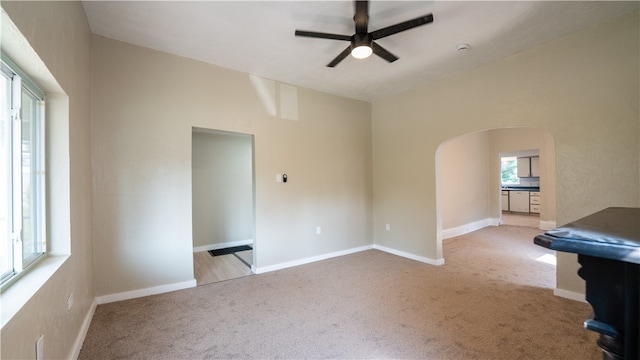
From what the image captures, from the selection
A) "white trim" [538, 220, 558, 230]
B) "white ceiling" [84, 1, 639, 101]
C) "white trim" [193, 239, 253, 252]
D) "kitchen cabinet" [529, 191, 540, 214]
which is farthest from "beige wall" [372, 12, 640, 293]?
"kitchen cabinet" [529, 191, 540, 214]

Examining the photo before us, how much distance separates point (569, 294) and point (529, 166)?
8.49m

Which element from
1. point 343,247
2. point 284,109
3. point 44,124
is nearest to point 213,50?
point 284,109

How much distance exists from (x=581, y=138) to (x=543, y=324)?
1899 millimetres

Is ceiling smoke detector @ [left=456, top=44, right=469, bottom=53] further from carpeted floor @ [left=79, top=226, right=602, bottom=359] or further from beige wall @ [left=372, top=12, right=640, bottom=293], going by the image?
carpeted floor @ [left=79, top=226, right=602, bottom=359]

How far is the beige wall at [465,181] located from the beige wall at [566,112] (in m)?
1.64

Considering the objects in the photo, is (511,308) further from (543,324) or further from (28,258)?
(28,258)

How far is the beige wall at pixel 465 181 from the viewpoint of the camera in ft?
19.0

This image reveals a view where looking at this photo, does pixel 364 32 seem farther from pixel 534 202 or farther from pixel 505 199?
pixel 505 199

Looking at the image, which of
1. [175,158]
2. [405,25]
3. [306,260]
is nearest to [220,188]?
[175,158]

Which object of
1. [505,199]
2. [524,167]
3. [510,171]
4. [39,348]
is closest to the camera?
[39,348]

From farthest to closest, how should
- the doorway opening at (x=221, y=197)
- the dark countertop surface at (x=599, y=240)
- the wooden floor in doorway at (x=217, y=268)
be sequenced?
the doorway opening at (x=221, y=197) → the wooden floor in doorway at (x=217, y=268) → the dark countertop surface at (x=599, y=240)

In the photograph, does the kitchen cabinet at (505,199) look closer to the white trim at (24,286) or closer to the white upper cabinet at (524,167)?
the white upper cabinet at (524,167)

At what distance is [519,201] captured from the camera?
350 inches

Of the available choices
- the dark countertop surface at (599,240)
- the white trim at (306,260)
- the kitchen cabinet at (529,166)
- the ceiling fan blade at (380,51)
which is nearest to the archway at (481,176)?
the white trim at (306,260)
